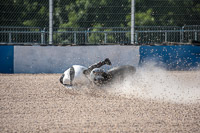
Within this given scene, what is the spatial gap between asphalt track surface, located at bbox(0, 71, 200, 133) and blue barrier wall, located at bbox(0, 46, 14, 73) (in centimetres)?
391

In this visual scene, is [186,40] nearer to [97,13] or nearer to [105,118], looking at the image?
[97,13]

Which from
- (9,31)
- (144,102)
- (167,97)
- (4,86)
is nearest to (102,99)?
(144,102)

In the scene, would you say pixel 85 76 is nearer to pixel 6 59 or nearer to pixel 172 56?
pixel 6 59

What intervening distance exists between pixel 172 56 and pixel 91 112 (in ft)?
22.0

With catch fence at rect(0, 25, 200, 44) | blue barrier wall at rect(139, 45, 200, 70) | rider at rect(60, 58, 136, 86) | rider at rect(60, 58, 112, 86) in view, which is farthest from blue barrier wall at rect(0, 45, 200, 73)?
rider at rect(60, 58, 112, 86)

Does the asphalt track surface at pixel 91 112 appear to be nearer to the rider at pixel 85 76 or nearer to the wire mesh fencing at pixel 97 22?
the rider at pixel 85 76

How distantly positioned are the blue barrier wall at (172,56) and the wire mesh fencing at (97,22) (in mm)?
301

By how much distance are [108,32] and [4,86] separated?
15.4 ft

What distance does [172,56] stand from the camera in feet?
36.2

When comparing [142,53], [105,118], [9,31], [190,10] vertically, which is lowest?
[105,118]

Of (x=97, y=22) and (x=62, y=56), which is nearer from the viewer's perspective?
(x=62, y=56)

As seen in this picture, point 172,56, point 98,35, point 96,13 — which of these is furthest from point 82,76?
point 172,56

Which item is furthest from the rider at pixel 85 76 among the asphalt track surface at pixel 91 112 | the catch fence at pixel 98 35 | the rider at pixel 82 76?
the catch fence at pixel 98 35

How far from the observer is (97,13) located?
432 inches
